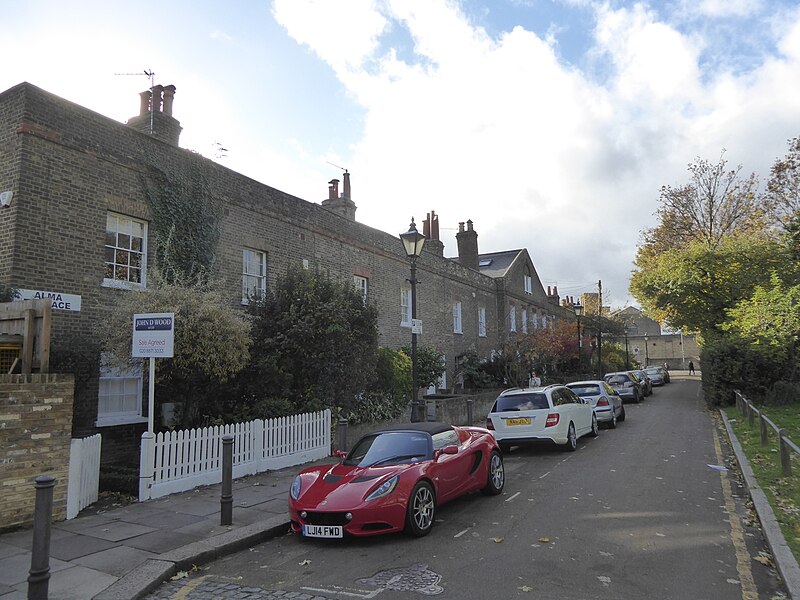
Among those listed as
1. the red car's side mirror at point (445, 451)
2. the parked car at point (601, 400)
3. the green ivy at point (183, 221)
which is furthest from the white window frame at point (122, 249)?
the parked car at point (601, 400)

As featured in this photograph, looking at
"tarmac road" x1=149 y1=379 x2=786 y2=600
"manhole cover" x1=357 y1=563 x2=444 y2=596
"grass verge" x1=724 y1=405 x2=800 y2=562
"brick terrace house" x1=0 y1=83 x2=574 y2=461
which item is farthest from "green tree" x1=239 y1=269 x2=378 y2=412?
"grass verge" x1=724 y1=405 x2=800 y2=562

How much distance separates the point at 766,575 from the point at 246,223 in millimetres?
13226

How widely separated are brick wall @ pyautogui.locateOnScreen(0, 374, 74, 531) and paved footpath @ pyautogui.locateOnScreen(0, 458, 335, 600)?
32 cm

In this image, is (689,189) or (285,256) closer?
(285,256)

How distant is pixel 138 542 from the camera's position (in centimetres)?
645

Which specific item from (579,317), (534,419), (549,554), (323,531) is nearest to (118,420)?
(323,531)

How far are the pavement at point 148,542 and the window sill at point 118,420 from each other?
306 cm

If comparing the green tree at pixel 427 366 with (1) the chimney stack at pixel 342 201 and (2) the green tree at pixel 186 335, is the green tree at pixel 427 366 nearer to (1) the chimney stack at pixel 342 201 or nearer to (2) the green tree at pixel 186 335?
(1) the chimney stack at pixel 342 201

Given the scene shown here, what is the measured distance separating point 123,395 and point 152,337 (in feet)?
11.6

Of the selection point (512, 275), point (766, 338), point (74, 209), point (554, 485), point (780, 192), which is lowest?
point (554, 485)

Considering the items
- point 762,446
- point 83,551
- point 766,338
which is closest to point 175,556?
point 83,551

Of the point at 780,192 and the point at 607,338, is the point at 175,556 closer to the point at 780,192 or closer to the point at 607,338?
the point at 780,192

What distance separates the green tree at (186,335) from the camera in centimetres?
992

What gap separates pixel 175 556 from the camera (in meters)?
5.89
